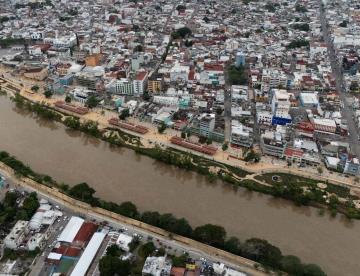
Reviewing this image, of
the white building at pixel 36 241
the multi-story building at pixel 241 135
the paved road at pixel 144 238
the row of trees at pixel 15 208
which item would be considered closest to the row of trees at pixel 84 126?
the paved road at pixel 144 238

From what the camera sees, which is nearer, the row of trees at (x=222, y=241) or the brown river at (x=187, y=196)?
the row of trees at (x=222, y=241)

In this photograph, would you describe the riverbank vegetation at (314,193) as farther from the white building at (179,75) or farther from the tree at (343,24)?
the tree at (343,24)

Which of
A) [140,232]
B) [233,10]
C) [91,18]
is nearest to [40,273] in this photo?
[140,232]

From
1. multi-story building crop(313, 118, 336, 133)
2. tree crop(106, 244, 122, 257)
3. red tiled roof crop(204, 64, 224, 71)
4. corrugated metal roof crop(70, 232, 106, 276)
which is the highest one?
red tiled roof crop(204, 64, 224, 71)

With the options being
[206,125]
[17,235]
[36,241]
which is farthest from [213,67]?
[17,235]

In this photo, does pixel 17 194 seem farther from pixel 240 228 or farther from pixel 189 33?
pixel 189 33

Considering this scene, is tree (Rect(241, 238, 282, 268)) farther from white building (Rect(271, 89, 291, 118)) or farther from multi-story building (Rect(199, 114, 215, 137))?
white building (Rect(271, 89, 291, 118))

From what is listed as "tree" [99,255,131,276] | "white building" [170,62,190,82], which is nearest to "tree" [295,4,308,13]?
"white building" [170,62,190,82]
